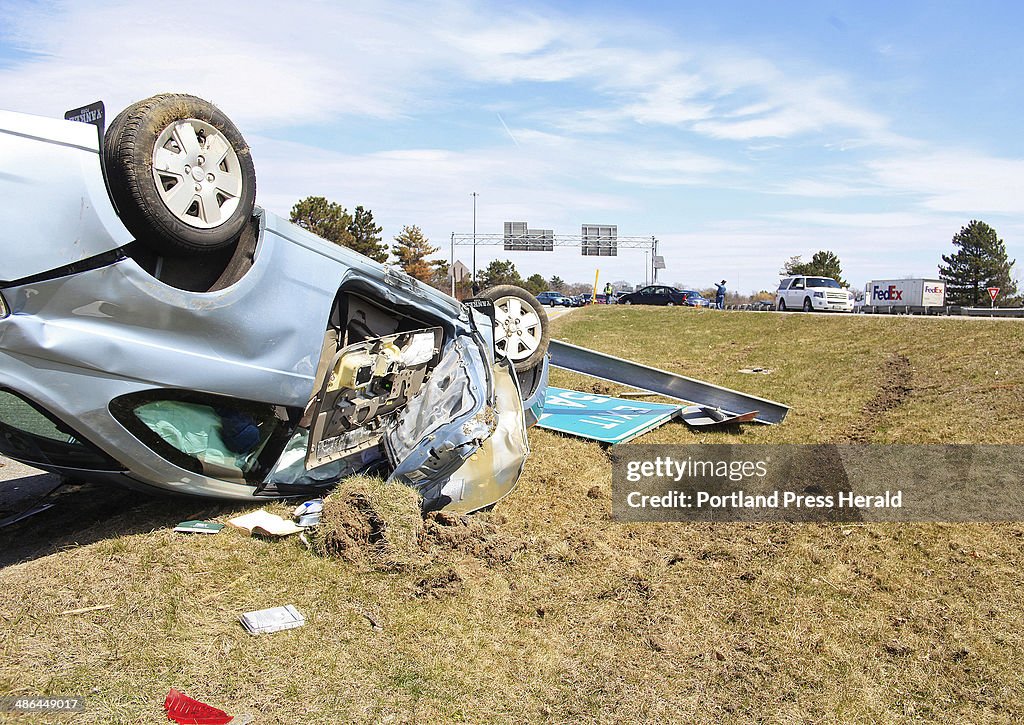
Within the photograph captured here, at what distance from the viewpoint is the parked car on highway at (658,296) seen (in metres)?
37.5

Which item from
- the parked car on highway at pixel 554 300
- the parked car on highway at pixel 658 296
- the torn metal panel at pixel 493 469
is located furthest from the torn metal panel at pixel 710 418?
the parked car on highway at pixel 554 300

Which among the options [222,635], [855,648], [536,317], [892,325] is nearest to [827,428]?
[536,317]

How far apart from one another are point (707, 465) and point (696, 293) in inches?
1249

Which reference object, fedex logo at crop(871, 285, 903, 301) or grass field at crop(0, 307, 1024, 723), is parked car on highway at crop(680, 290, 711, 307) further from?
grass field at crop(0, 307, 1024, 723)

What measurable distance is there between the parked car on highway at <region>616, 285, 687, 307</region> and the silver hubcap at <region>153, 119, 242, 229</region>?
34493 mm

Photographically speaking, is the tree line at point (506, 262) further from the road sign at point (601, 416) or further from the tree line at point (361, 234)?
the road sign at point (601, 416)

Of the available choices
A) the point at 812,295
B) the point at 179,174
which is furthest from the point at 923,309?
the point at 179,174

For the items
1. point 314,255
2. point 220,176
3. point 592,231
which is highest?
point 592,231

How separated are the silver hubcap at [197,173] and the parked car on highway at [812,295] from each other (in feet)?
88.7

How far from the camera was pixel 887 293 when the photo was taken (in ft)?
132

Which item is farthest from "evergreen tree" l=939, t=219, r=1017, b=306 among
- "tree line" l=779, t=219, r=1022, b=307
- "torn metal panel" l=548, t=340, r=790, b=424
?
"torn metal panel" l=548, t=340, r=790, b=424

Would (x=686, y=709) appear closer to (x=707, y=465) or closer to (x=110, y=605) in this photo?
(x=110, y=605)

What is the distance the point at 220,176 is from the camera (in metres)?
4.18

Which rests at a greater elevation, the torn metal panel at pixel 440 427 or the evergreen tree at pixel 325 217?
the evergreen tree at pixel 325 217
